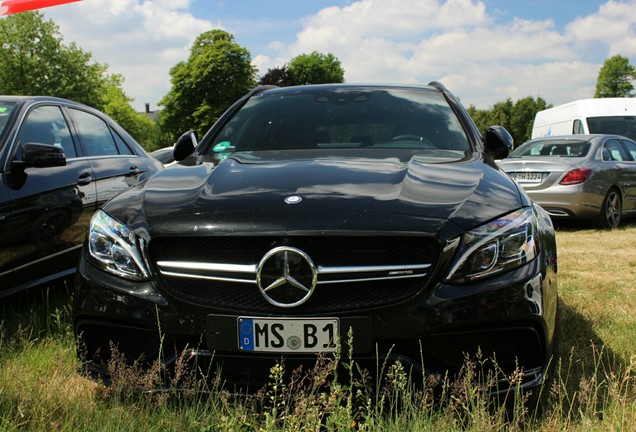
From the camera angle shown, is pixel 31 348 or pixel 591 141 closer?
pixel 31 348

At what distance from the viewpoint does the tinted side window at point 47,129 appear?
464 centimetres

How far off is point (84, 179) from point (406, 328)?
11.0 ft

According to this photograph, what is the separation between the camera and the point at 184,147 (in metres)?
4.09

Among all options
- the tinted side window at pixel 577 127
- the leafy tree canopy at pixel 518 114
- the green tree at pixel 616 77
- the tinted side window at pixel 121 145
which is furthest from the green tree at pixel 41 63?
the leafy tree canopy at pixel 518 114

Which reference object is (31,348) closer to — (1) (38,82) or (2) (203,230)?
(2) (203,230)

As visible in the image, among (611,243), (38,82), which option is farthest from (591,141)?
(38,82)

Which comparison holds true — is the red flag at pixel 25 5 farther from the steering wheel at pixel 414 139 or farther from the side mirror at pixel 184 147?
the steering wheel at pixel 414 139

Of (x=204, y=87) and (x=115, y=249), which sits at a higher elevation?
(x=204, y=87)

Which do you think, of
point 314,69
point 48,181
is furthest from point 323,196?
point 314,69

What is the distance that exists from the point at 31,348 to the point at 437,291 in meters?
2.32

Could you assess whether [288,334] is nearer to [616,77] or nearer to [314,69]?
[616,77]

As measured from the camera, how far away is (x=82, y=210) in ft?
15.8

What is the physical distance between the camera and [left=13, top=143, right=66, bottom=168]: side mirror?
4176mm

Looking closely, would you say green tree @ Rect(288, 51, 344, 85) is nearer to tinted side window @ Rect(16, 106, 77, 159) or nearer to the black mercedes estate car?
tinted side window @ Rect(16, 106, 77, 159)
